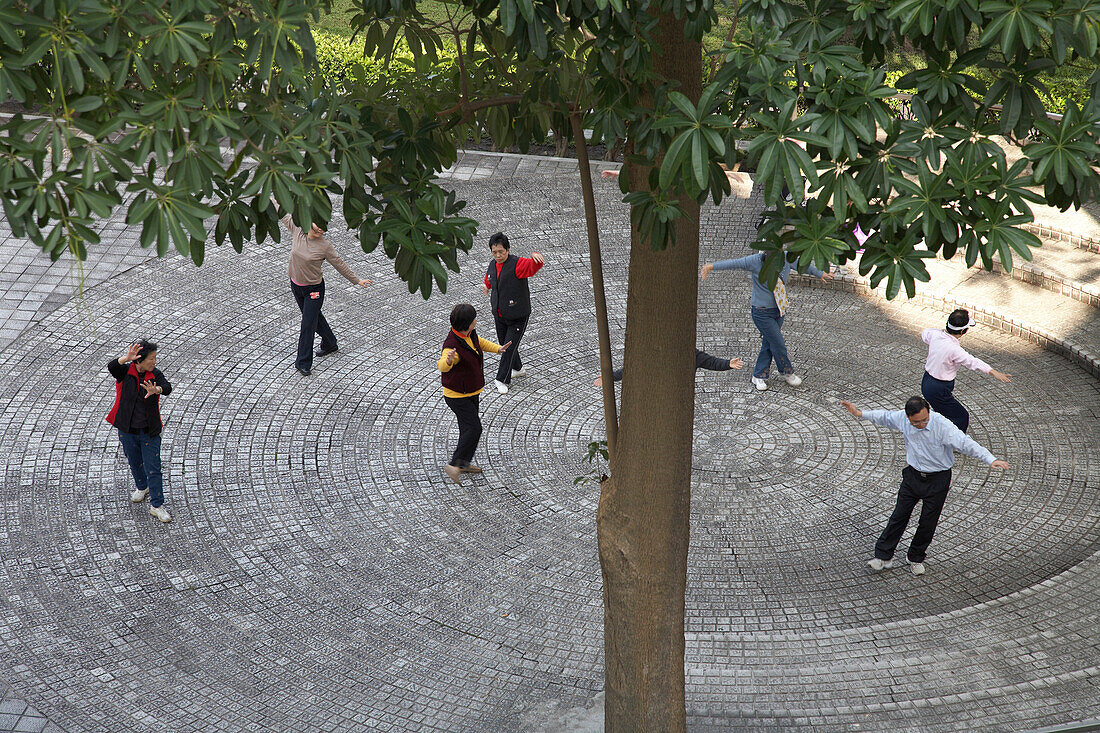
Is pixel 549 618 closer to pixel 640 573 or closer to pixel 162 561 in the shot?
pixel 640 573

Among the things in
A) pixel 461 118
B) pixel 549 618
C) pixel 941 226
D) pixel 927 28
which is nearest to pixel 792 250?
pixel 941 226

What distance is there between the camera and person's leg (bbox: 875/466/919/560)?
324 inches

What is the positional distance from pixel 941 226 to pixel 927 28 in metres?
0.75

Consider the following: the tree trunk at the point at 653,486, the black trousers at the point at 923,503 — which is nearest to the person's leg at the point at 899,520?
the black trousers at the point at 923,503

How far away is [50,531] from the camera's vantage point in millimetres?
8836

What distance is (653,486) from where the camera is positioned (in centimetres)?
607

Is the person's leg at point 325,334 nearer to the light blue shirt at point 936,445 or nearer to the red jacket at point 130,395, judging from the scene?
the red jacket at point 130,395

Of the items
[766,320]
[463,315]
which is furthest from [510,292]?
[766,320]

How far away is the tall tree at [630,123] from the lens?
150 inches

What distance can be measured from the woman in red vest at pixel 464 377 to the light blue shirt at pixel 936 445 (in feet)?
11.8

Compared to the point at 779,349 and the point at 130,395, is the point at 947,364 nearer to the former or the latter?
the point at 779,349

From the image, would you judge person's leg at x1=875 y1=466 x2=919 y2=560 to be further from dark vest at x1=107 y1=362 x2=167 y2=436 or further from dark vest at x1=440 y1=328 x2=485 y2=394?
dark vest at x1=107 y1=362 x2=167 y2=436

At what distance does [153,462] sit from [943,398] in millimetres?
6843

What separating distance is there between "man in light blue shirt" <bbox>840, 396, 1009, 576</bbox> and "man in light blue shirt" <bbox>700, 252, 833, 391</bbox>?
2290mm
